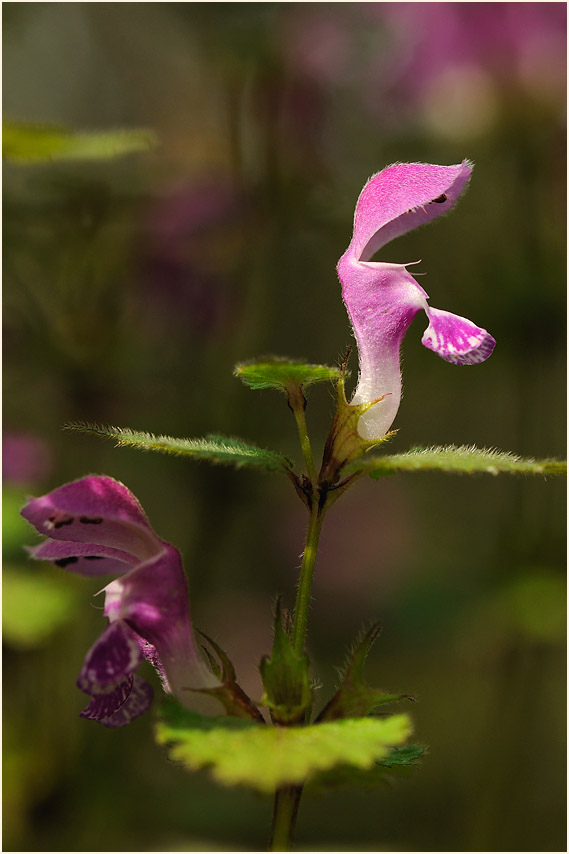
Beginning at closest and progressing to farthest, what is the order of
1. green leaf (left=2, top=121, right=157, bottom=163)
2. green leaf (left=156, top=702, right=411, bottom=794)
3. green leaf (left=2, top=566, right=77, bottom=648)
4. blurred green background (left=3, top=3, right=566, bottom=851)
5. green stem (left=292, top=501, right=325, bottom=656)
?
green leaf (left=156, top=702, right=411, bottom=794)
green stem (left=292, top=501, right=325, bottom=656)
green leaf (left=2, top=121, right=157, bottom=163)
green leaf (left=2, top=566, right=77, bottom=648)
blurred green background (left=3, top=3, right=566, bottom=851)

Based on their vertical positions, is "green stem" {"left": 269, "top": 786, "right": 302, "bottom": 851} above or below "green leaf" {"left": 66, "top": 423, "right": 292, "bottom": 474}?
below

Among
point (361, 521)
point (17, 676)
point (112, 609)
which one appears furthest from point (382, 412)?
point (361, 521)

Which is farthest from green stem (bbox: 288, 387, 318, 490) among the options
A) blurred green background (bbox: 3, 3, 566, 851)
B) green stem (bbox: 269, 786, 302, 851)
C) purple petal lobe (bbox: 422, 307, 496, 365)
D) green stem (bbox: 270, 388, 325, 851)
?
blurred green background (bbox: 3, 3, 566, 851)

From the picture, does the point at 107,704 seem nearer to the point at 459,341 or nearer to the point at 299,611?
the point at 299,611

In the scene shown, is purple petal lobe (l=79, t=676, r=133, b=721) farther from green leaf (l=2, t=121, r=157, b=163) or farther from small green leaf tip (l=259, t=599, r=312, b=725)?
green leaf (l=2, t=121, r=157, b=163)

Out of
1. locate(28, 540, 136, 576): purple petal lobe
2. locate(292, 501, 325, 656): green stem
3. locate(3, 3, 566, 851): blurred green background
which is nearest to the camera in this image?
locate(292, 501, 325, 656): green stem
